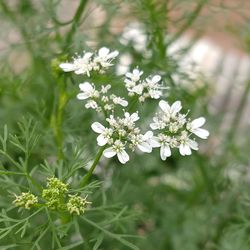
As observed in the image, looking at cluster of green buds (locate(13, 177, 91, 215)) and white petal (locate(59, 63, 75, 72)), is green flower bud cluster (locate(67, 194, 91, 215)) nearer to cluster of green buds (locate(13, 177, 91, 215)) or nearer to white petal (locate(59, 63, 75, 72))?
cluster of green buds (locate(13, 177, 91, 215))

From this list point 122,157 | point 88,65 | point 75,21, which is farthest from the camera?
point 75,21

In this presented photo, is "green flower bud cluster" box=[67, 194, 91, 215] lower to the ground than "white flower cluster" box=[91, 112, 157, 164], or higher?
lower

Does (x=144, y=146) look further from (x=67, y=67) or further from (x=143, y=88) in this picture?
(x=67, y=67)

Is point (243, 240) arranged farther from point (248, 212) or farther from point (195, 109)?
point (195, 109)

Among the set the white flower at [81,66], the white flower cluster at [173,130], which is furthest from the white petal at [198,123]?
the white flower at [81,66]

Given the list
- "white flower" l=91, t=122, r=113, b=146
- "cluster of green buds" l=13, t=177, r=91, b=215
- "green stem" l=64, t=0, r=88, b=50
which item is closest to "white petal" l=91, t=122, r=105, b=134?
"white flower" l=91, t=122, r=113, b=146

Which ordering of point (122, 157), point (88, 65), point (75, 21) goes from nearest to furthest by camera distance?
1. point (122, 157)
2. point (88, 65)
3. point (75, 21)

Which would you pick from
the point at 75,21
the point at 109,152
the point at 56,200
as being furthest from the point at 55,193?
the point at 75,21

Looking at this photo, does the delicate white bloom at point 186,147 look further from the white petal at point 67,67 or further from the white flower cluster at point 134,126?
the white petal at point 67,67

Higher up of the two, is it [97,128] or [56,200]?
[97,128]
